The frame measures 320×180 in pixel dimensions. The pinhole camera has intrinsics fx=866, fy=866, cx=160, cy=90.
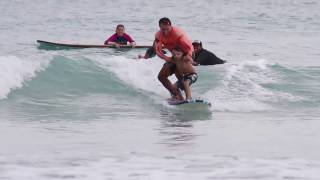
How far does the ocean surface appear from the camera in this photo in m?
9.08

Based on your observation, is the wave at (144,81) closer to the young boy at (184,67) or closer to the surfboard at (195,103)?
the surfboard at (195,103)

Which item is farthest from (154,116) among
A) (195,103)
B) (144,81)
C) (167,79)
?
(144,81)

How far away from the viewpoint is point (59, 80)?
18.5 meters

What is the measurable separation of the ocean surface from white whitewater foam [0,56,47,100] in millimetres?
35

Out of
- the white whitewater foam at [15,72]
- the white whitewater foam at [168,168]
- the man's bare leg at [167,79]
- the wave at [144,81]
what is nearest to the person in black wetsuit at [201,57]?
the wave at [144,81]

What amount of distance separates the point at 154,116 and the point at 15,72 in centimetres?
504

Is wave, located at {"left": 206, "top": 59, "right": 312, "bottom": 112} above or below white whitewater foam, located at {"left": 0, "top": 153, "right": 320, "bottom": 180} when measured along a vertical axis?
below

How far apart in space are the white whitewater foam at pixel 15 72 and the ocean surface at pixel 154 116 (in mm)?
35

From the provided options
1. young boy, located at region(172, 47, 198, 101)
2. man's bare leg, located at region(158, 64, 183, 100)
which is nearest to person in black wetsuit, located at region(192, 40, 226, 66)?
man's bare leg, located at region(158, 64, 183, 100)

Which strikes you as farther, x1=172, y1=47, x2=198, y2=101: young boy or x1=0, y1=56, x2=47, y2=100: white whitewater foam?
x1=0, y1=56, x2=47, y2=100: white whitewater foam

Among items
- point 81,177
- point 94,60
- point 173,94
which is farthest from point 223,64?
point 81,177

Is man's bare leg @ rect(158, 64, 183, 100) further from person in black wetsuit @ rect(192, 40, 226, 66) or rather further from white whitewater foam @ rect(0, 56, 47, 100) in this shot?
white whitewater foam @ rect(0, 56, 47, 100)

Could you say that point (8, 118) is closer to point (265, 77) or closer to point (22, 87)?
point (22, 87)

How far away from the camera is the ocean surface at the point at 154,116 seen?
9078 millimetres
